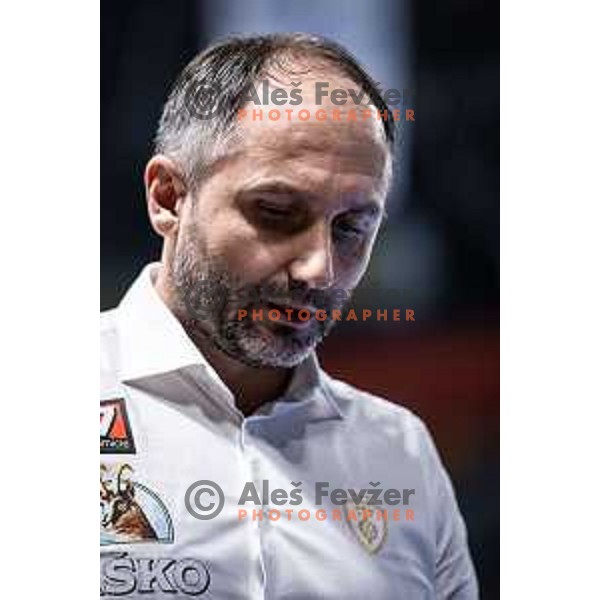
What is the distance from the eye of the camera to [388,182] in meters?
1.27

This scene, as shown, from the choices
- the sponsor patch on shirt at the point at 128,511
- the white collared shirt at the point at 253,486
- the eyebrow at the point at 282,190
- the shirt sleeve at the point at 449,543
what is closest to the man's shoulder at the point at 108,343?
the white collared shirt at the point at 253,486

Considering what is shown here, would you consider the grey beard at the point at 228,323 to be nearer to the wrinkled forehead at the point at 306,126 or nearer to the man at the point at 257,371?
the man at the point at 257,371

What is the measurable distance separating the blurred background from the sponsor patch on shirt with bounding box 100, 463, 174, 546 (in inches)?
7.6

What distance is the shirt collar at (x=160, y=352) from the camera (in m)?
1.26

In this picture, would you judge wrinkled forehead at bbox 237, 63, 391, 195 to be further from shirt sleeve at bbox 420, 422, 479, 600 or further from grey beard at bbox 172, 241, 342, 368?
shirt sleeve at bbox 420, 422, 479, 600

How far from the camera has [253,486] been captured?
125cm

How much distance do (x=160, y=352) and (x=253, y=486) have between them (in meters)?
0.18

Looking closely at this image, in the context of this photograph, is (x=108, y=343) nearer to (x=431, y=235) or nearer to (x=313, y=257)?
(x=313, y=257)

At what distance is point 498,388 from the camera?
130cm
